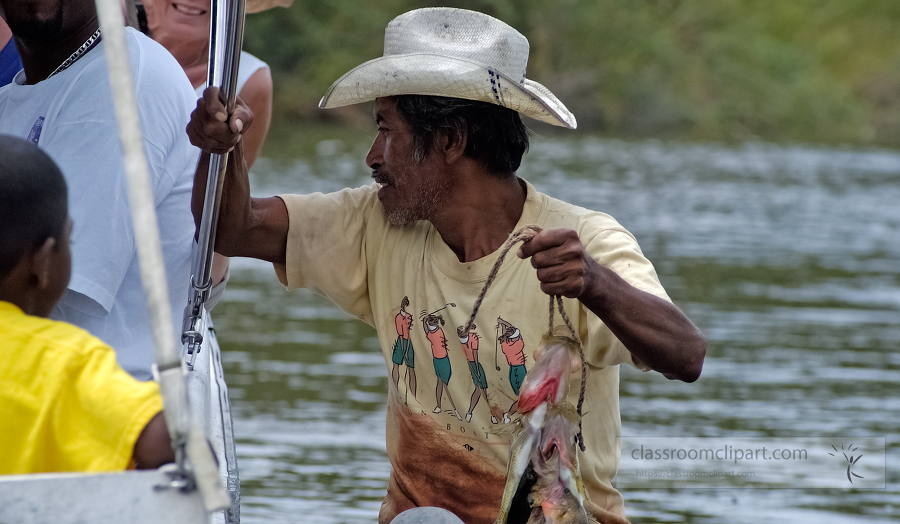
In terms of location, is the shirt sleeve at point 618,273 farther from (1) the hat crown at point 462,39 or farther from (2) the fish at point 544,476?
(1) the hat crown at point 462,39

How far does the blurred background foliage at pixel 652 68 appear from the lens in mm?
39844

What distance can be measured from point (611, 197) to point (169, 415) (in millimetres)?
15961

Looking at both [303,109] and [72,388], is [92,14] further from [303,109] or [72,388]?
[303,109]

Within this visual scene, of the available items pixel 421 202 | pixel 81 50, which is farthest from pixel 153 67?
pixel 421 202

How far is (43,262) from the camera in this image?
1.83 metres

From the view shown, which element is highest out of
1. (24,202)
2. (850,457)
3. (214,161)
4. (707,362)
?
(24,202)

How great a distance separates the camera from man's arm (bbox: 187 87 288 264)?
2.32 m

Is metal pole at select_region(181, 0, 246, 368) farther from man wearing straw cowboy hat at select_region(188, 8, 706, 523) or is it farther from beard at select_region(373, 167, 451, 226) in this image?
beard at select_region(373, 167, 451, 226)

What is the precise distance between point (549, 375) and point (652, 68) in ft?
159

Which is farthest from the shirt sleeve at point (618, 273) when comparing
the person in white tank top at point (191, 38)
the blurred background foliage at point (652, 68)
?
the blurred background foliage at point (652, 68)

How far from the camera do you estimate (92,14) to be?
2568 mm

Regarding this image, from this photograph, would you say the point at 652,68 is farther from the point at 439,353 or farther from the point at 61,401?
the point at 61,401

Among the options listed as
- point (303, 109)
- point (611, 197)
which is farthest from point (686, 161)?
point (303, 109)

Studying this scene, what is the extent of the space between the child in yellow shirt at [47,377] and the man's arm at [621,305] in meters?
0.80
